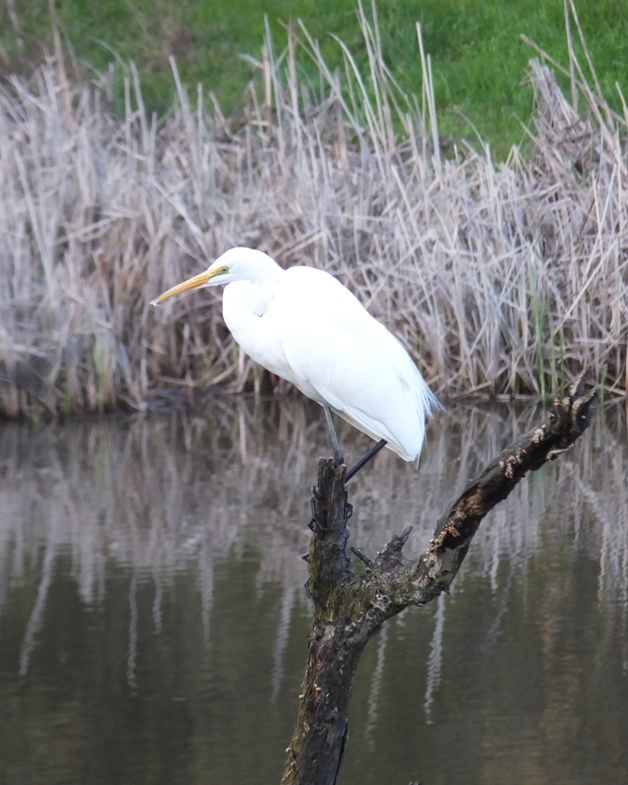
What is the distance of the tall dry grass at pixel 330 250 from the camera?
675cm

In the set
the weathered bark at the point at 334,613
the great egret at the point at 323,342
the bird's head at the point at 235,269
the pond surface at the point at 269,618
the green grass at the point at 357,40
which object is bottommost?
the pond surface at the point at 269,618

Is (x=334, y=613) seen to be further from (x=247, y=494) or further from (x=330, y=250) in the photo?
(x=330, y=250)

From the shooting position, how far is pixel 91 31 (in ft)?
44.1

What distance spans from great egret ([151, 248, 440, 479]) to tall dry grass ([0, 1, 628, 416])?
9.47ft

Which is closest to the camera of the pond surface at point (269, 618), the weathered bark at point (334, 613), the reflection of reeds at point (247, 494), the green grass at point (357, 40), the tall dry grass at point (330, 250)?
the weathered bark at point (334, 613)

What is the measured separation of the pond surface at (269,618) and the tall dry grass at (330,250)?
0.37m

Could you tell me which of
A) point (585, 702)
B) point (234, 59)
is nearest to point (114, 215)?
point (585, 702)

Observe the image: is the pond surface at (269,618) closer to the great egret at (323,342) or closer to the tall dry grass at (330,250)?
the tall dry grass at (330,250)

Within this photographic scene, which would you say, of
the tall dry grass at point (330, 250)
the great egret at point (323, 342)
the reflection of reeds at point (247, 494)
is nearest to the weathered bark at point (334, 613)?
the great egret at point (323, 342)

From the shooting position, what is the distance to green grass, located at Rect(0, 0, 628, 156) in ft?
37.0

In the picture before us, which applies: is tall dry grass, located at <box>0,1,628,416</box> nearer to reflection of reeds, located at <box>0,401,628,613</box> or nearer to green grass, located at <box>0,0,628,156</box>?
reflection of reeds, located at <box>0,401,628,613</box>

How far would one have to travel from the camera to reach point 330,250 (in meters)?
7.02

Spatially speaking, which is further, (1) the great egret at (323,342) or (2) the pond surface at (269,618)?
(1) the great egret at (323,342)

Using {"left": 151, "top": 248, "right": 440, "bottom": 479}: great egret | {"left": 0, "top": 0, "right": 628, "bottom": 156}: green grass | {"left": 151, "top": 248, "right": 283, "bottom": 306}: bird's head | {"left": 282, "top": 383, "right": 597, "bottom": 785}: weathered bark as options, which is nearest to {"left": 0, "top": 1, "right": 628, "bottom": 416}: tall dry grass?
{"left": 151, "top": 248, "right": 440, "bottom": 479}: great egret
